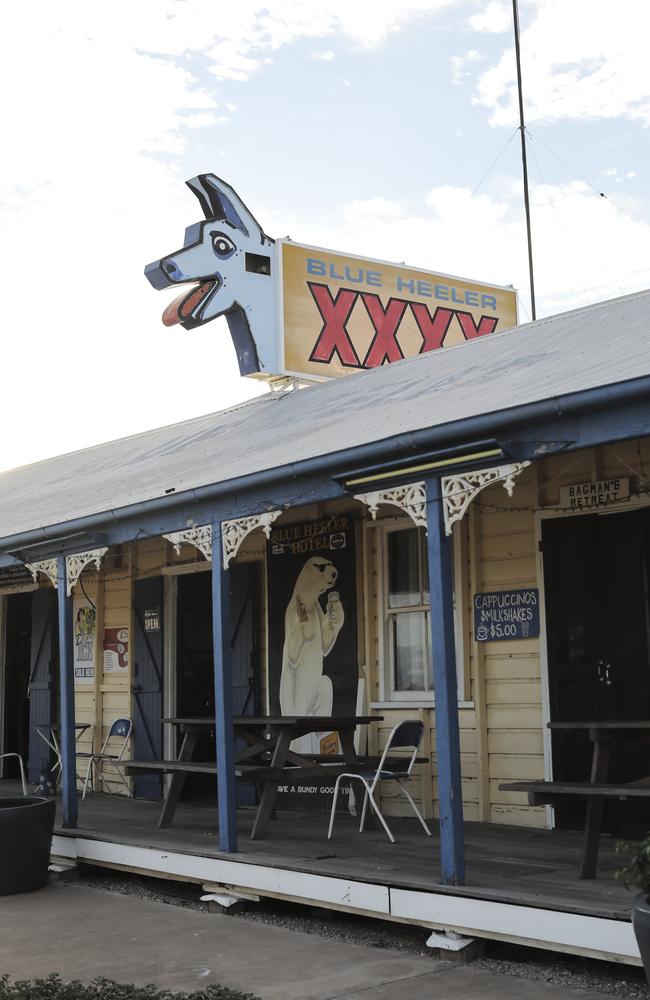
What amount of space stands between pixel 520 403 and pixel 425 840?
138 inches

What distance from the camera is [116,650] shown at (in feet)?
39.9

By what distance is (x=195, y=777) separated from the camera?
11641 mm

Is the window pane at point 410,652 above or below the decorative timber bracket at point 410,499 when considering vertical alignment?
below

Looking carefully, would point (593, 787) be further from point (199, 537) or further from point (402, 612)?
point (402, 612)

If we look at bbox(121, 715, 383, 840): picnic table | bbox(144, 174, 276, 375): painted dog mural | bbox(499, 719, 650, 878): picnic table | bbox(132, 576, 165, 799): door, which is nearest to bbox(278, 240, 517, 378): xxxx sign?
bbox(144, 174, 276, 375): painted dog mural

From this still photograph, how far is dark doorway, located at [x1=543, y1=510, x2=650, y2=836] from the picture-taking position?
7.52 m

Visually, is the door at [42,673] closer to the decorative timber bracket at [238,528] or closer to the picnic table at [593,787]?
the decorative timber bracket at [238,528]

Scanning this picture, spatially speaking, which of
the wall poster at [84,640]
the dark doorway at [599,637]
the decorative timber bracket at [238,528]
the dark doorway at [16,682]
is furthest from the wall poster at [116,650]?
the dark doorway at [599,637]

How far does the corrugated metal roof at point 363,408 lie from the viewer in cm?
620

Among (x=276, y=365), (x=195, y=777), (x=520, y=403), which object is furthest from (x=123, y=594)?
(x=520, y=403)

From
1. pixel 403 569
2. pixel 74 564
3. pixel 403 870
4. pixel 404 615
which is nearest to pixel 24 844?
pixel 74 564

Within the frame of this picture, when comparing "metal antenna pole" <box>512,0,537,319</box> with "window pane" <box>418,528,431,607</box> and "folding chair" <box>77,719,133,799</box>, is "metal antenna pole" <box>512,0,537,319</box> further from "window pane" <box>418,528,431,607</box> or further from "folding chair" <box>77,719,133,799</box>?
"window pane" <box>418,528,431,607</box>

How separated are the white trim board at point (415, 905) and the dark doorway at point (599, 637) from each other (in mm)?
2048

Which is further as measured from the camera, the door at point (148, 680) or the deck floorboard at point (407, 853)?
the door at point (148, 680)
